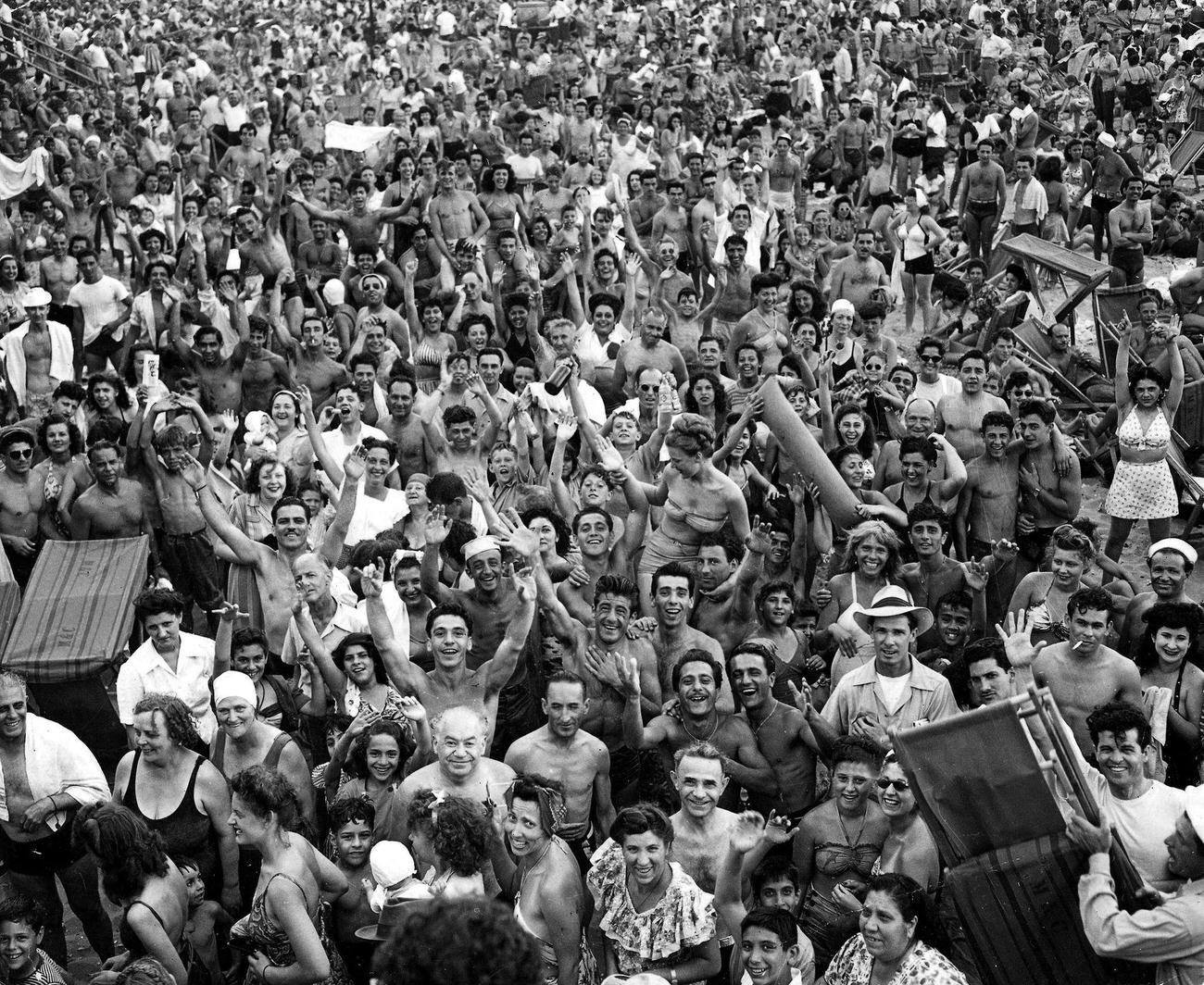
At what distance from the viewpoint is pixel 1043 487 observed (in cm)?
779

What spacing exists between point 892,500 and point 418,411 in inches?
99.2

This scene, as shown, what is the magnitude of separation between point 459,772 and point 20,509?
3598mm

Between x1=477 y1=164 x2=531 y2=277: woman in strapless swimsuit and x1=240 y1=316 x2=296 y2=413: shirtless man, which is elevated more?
x1=240 y1=316 x2=296 y2=413: shirtless man

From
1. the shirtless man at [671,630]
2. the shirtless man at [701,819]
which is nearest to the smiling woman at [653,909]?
the shirtless man at [701,819]

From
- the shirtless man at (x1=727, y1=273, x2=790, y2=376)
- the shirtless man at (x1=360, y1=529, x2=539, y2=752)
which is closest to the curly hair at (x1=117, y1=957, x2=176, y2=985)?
the shirtless man at (x1=360, y1=529, x2=539, y2=752)

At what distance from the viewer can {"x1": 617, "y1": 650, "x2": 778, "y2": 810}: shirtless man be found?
5688mm

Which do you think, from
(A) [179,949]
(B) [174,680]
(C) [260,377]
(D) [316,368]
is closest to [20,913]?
(A) [179,949]

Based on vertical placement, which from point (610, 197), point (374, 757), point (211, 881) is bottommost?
point (610, 197)

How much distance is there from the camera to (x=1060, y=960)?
4.40 m

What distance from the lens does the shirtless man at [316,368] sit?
976 centimetres

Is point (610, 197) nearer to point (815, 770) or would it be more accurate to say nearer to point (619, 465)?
point (619, 465)

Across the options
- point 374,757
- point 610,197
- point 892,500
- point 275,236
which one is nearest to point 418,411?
point 892,500

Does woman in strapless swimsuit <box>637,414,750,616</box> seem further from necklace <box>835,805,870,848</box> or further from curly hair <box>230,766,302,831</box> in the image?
curly hair <box>230,766,302,831</box>

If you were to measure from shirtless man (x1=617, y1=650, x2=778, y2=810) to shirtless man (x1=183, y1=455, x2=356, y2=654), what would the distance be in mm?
1672
